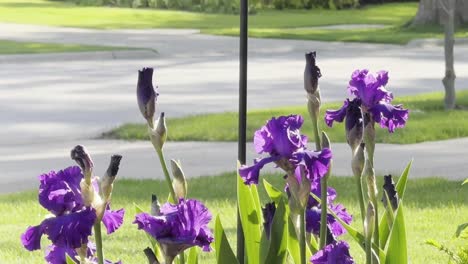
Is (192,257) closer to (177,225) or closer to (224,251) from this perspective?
(224,251)

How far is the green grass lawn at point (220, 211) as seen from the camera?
7262mm

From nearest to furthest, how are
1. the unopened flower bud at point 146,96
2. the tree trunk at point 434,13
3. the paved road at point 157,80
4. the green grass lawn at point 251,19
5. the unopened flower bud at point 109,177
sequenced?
the unopened flower bud at point 109,177 → the unopened flower bud at point 146,96 → the paved road at point 157,80 → the green grass lawn at point 251,19 → the tree trunk at point 434,13

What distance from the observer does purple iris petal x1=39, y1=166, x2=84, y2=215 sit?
3100 mm

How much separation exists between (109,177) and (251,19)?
34.7 m

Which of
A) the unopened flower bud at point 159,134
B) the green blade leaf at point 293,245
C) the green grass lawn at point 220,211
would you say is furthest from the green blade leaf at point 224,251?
the green grass lawn at point 220,211

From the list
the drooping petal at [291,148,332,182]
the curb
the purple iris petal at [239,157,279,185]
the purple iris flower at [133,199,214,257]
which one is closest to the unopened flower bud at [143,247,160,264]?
the purple iris flower at [133,199,214,257]

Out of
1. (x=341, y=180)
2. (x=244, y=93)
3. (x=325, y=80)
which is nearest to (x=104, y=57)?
(x=325, y=80)

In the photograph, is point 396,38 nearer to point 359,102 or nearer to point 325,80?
point 325,80

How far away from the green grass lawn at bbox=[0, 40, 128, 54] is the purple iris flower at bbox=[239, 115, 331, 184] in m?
20.3

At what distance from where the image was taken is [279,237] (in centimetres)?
347

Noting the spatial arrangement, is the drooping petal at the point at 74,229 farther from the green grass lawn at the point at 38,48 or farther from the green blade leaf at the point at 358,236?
the green grass lawn at the point at 38,48

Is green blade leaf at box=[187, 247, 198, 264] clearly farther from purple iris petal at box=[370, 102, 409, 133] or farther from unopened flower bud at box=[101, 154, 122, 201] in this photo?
unopened flower bud at box=[101, 154, 122, 201]

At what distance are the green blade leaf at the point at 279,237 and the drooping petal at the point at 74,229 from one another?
2.05 feet

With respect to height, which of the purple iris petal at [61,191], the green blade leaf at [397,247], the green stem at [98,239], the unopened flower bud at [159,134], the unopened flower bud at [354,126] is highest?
the unopened flower bud at [354,126]
